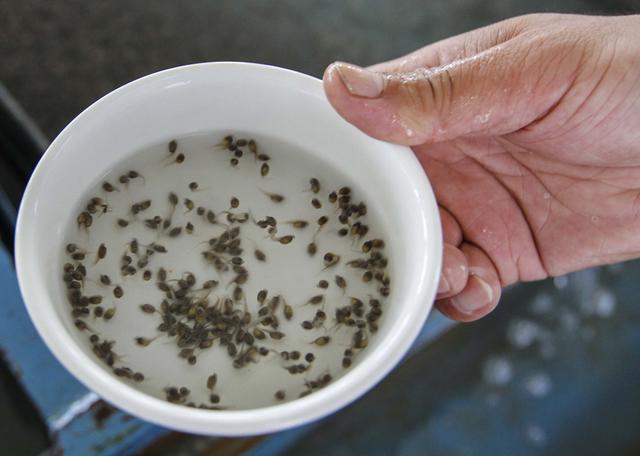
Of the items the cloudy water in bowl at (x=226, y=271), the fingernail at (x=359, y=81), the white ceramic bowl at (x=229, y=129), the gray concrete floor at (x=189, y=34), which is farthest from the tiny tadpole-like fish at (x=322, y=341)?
the gray concrete floor at (x=189, y=34)

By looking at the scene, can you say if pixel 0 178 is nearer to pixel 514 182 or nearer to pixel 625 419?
pixel 514 182

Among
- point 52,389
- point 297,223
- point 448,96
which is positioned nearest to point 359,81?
point 448,96

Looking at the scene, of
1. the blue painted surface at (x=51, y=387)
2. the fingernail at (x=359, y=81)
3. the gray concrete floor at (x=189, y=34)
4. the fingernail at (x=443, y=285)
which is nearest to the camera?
the fingernail at (x=359, y=81)

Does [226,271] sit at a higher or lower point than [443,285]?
higher

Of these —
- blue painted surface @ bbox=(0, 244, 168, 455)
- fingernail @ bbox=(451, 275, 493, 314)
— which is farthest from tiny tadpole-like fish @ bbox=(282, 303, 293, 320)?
blue painted surface @ bbox=(0, 244, 168, 455)

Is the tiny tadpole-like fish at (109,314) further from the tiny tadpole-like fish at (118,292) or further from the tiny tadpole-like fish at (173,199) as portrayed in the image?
the tiny tadpole-like fish at (173,199)

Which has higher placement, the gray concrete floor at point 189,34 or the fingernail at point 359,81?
the fingernail at point 359,81

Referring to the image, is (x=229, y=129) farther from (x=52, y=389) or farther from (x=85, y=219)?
(x=52, y=389)
